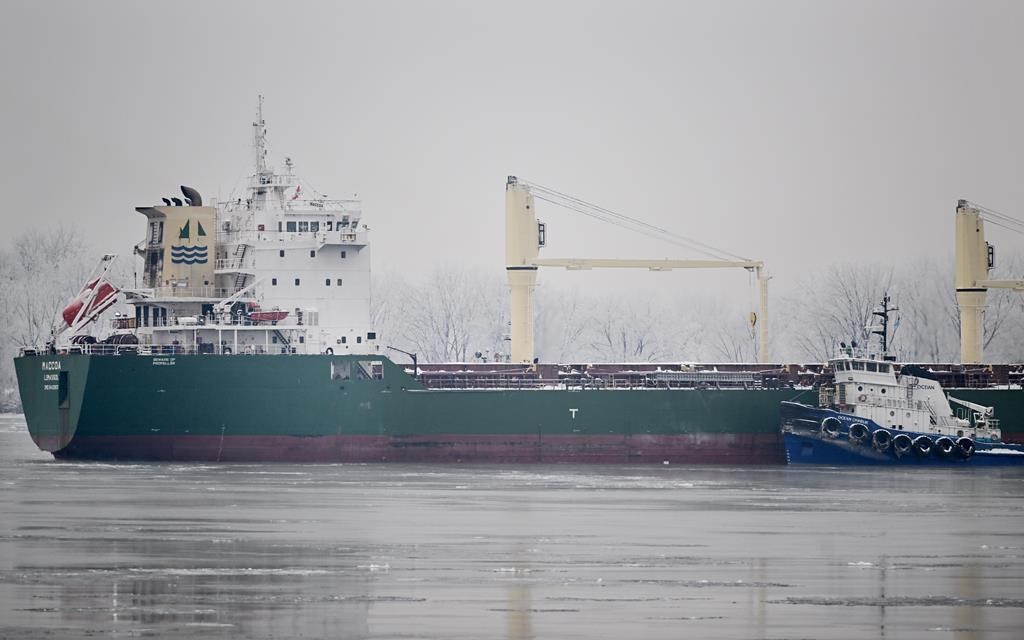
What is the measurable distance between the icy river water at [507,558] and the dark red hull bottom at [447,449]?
555cm

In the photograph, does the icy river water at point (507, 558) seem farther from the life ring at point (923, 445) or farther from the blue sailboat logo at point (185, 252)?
the blue sailboat logo at point (185, 252)

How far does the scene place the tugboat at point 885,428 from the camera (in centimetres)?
3941

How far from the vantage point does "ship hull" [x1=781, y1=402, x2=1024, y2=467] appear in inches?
1550

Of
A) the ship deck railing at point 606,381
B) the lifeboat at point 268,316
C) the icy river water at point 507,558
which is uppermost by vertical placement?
the lifeboat at point 268,316

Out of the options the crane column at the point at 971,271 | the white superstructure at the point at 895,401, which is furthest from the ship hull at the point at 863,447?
the crane column at the point at 971,271

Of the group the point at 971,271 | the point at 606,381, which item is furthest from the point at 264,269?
the point at 971,271

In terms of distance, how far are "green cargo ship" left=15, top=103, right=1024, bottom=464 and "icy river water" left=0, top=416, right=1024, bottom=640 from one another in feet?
18.4

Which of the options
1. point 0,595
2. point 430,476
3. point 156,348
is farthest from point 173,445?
point 0,595

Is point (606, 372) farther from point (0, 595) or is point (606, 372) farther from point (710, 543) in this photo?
point (0, 595)

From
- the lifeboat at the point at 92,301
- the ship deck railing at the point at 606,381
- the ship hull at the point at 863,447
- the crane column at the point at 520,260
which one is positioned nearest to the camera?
the ship hull at the point at 863,447

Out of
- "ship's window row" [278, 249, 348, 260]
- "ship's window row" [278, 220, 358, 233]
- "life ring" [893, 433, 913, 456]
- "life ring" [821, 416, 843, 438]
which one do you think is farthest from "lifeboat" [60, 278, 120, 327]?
"life ring" [893, 433, 913, 456]

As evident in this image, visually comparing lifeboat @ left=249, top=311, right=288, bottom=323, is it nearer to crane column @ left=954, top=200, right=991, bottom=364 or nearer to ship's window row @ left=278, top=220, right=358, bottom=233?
ship's window row @ left=278, top=220, right=358, bottom=233

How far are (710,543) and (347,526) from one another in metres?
5.58

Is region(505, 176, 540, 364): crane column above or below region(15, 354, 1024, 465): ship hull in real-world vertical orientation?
above
